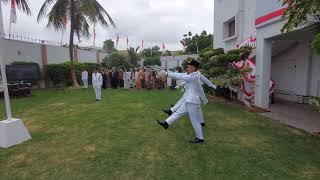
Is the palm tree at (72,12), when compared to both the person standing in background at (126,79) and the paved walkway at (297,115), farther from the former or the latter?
the paved walkway at (297,115)

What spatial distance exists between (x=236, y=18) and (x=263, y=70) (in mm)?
5291

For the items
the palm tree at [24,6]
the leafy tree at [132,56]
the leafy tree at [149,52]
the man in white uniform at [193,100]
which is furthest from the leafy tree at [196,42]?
the man in white uniform at [193,100]

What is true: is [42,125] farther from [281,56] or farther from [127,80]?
[127,80]

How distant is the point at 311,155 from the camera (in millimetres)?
5301

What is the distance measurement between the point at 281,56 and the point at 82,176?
12.0 meters

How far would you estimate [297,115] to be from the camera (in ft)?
30.4

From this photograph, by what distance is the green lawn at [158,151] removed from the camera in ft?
14.9

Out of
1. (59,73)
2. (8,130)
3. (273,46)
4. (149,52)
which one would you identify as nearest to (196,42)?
(149,52)

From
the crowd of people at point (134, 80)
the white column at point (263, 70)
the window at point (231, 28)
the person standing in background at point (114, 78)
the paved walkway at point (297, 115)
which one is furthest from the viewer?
the person standing in background at point (114, 78)

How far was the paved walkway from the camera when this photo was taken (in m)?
7.76

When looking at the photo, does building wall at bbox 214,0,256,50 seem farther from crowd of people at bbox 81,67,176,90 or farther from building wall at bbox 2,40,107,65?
building wall at bbox 2,40,107,65

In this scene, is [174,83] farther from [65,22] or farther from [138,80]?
[65,22]

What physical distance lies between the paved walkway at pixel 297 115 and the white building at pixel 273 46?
747mm

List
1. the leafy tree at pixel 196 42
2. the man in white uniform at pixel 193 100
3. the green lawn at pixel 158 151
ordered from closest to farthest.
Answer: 1. the green lawn at pixel 158 151
2. the man in white uniform at pixel 193 100
3. the leafy tree at pixel 196 42
